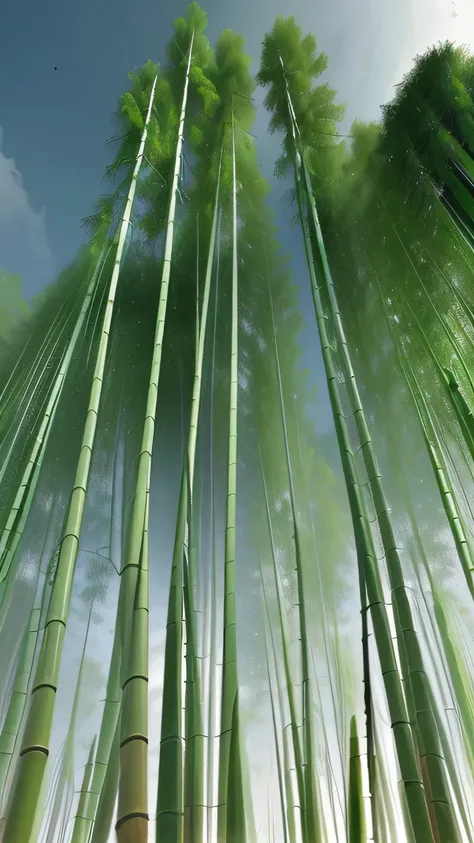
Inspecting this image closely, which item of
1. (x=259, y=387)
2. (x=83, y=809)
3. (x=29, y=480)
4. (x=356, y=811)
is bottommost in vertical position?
(x=356, y=811)

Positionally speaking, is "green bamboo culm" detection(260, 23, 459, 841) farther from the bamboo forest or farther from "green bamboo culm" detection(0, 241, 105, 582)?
"green bamboo culm" detection(0, 241, 105, 582)

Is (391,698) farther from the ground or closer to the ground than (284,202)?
closer to the ground

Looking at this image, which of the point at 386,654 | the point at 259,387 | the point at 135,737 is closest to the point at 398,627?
the point at 386,654

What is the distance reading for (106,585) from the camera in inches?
115

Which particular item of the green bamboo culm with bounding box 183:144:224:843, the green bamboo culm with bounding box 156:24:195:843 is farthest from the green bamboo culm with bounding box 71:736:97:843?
the green bamboo culm with bounding box 156:24:195:843

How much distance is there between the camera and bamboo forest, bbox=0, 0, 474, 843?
2.16m

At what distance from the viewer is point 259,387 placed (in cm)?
330

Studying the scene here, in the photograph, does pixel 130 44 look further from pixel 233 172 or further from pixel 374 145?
pixel 374 145

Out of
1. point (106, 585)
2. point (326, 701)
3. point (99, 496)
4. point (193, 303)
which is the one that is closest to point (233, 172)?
point (193, 303)

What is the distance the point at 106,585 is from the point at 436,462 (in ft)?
5.71

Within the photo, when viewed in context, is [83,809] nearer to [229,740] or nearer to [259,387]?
[229,740]

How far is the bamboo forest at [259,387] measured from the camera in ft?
7.09

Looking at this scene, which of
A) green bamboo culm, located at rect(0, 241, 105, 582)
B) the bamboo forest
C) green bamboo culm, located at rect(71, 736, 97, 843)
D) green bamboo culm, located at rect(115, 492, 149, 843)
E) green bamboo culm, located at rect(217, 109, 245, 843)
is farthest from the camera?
the bamboo forest

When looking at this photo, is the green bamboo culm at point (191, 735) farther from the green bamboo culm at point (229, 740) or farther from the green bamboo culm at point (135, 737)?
the green bamboo culm at point (135, 737)
